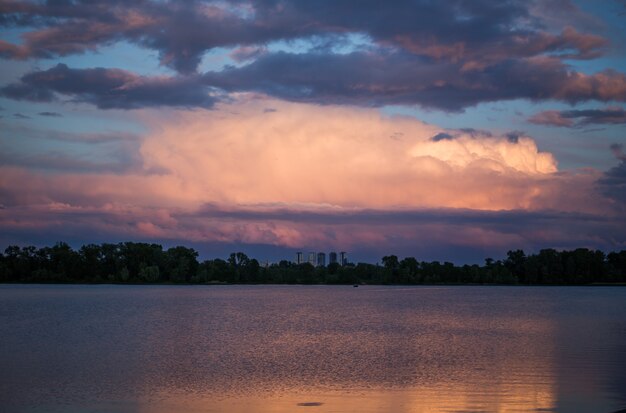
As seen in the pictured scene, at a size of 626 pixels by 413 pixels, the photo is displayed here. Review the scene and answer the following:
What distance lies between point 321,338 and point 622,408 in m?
27.0

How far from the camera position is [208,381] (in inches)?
1115

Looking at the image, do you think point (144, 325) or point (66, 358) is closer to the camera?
point (66, 358)

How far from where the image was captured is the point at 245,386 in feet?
88.5

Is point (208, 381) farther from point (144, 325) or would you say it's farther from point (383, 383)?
point (144, 325)

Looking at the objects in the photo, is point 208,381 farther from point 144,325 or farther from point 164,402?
point 144,325

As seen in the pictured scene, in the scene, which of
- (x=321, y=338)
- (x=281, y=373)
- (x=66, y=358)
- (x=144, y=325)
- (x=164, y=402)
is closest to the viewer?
(x=164, y=402)

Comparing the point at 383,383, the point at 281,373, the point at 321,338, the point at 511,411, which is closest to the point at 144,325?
Result: the point at 321,338

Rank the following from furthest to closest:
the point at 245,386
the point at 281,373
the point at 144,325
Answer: the point at 144,325
the point at 281,373
the point at 245,386

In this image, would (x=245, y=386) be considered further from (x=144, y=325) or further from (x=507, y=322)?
(x=507, y=322)

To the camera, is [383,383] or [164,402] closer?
[164,402]

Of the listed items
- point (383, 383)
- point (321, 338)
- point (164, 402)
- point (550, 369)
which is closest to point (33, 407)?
point (164, 402)

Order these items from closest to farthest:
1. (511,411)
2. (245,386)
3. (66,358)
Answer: (511,411) < (245,386) < (66,358)

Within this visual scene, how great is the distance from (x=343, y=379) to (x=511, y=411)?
27.9 ft

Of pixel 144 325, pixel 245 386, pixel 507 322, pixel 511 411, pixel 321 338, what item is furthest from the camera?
pixel 507 322
